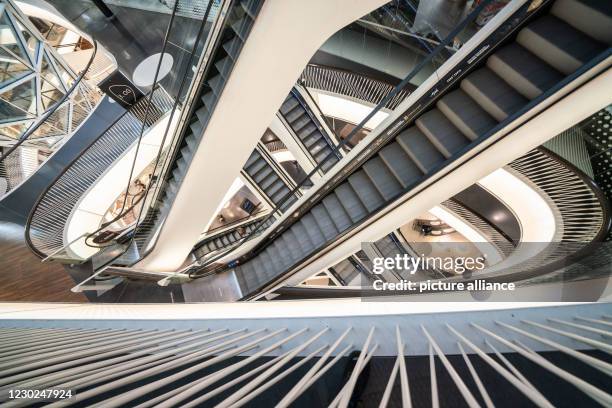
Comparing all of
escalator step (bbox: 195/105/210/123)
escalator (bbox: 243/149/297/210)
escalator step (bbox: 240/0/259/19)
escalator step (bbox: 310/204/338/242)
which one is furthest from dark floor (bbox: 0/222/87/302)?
escalator step (bbox: 240/0/259/19)

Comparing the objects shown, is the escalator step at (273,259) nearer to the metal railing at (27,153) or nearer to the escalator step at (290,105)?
the escalator step at (290,105)

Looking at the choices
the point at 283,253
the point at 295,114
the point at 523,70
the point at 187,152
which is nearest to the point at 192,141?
the point at 187,152

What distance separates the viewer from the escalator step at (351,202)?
3.81m

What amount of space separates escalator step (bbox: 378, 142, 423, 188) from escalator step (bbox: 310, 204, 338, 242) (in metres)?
1.17

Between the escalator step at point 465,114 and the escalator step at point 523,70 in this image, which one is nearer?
the escalator step at point 523,70

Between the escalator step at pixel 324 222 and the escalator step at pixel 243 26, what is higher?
the escalator step at pixel 243 26

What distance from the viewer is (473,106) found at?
294cm

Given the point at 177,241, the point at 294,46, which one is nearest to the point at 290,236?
the point at 177,241

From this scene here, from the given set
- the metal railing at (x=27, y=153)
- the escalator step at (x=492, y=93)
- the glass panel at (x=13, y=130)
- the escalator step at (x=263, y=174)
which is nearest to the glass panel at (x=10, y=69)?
the metal railing at (x=27, y=153)

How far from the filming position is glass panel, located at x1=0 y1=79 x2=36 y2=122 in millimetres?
8680

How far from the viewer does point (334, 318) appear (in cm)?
162

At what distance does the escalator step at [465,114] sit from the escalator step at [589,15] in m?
0.89

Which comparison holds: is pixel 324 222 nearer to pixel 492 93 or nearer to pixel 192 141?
pixel 192 141

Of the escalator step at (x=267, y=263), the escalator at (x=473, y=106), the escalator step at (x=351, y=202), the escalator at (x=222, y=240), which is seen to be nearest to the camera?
the escalator at (x=473, y=106)
